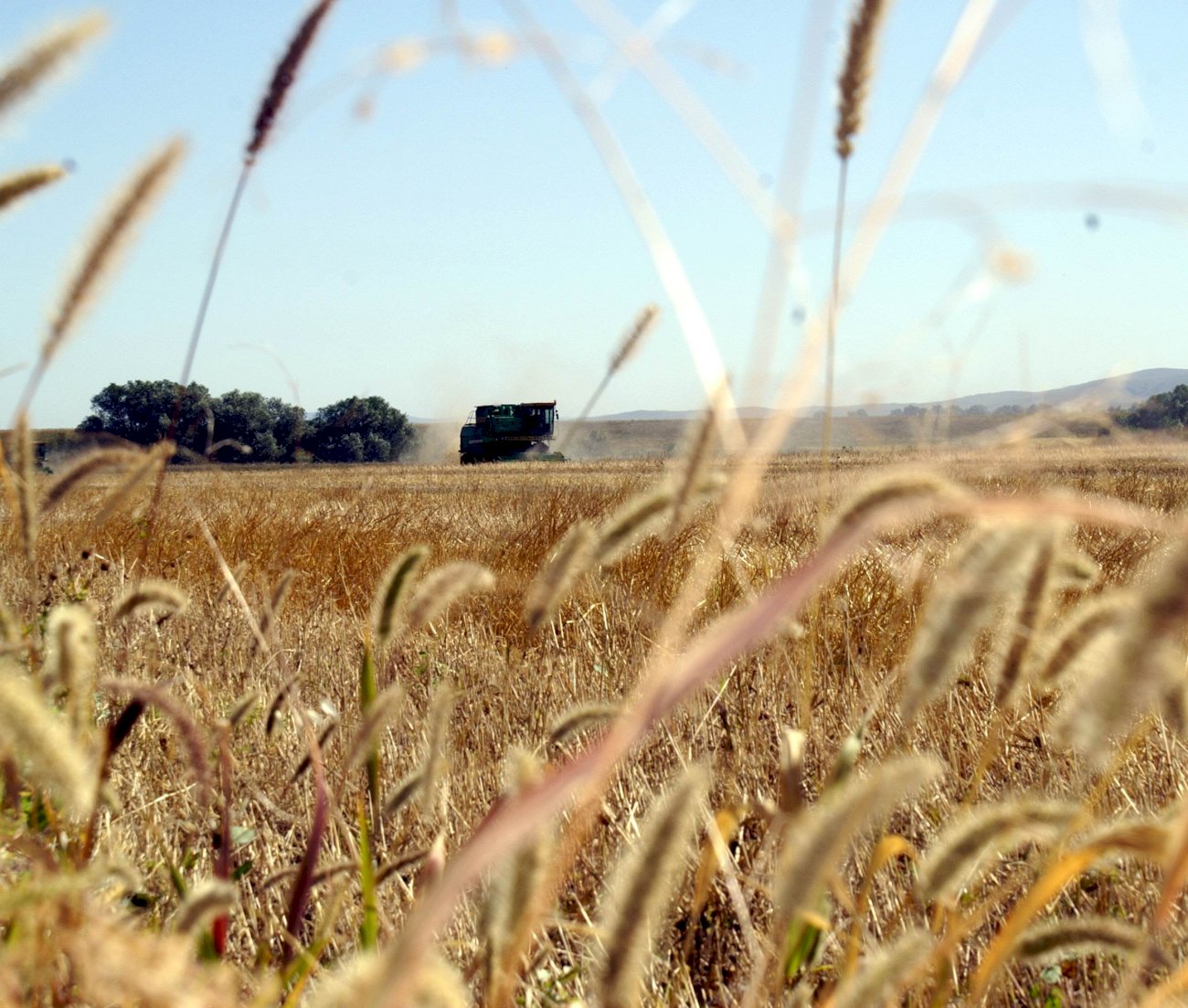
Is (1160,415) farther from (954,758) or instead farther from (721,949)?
(721,949)

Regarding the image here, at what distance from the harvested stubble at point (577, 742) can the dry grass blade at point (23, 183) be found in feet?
1.70

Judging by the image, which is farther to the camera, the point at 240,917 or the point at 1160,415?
the point at 1160,415

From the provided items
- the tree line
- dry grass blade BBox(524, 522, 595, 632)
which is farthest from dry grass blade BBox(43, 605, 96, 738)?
the tree line

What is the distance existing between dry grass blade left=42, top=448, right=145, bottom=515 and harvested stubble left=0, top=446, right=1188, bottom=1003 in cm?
17

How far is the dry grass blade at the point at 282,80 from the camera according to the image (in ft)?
4.74

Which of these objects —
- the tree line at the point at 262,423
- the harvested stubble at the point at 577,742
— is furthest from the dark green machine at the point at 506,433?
the harvested stubble at the point at 577,742

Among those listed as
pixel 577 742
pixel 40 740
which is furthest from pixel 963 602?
pixel 577 742

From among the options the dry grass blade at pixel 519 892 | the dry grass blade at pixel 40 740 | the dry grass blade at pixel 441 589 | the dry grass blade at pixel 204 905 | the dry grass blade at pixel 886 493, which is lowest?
the dry grass blade at pixel 204 905

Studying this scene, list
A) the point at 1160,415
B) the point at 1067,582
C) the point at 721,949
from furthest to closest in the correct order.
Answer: the point at 1160,415
the point at 721,949
the point at 1067,582

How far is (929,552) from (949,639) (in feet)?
13.2

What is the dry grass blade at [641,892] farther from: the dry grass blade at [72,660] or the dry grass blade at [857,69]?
the dry grass blade at [857,69]

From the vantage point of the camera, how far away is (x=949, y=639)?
0.73 m

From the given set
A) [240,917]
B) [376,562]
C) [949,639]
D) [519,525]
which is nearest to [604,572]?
[376,562]

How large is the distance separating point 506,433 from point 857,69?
38911 mm
